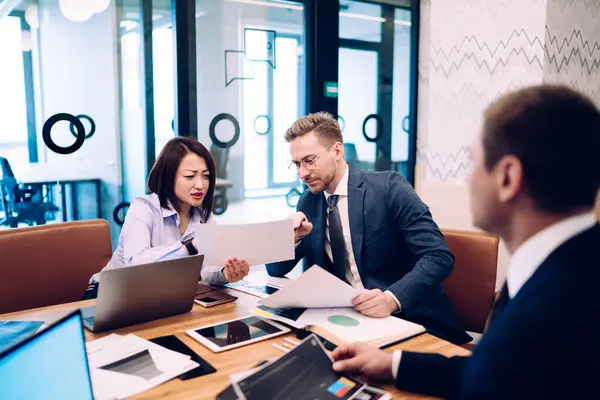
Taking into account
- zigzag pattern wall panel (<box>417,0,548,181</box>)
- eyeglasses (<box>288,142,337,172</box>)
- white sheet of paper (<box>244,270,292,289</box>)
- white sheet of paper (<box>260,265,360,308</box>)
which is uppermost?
zigzag pattern wall panel (<box>417,0,548,181</box>)

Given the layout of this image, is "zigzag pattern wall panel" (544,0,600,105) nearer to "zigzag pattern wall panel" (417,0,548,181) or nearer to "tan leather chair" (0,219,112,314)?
"zigzag pattern wall panel" (417,0,548,181)

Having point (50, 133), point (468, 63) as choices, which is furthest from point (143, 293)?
point (468, 63)

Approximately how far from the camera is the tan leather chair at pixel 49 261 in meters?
1.86

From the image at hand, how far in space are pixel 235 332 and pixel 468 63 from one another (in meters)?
2.86

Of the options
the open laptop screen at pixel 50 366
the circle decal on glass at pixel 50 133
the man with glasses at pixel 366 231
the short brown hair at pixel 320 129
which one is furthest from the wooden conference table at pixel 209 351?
the circle decal on glass at pixel 50 133

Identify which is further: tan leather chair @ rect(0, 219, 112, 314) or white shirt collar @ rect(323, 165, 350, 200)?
white shirt collar @ rect(323, 165, 350, 200)

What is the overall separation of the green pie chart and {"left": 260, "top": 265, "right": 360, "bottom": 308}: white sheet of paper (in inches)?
2.0

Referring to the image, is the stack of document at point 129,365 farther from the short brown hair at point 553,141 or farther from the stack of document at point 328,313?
the short brown hair at point 553,141

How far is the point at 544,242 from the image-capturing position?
788 millimetres

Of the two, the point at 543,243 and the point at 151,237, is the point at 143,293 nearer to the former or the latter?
the point at 151,237

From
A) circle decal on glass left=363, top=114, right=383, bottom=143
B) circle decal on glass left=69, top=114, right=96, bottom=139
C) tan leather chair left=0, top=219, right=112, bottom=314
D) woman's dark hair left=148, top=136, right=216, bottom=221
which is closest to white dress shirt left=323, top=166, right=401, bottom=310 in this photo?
woman's dark hair left=148, top=136, right=216, bottom=221

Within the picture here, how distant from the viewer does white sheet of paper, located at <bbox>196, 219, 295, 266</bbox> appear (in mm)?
1646

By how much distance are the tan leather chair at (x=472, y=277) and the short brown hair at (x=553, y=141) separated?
1.18 m

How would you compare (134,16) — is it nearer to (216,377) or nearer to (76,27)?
(76,27)
